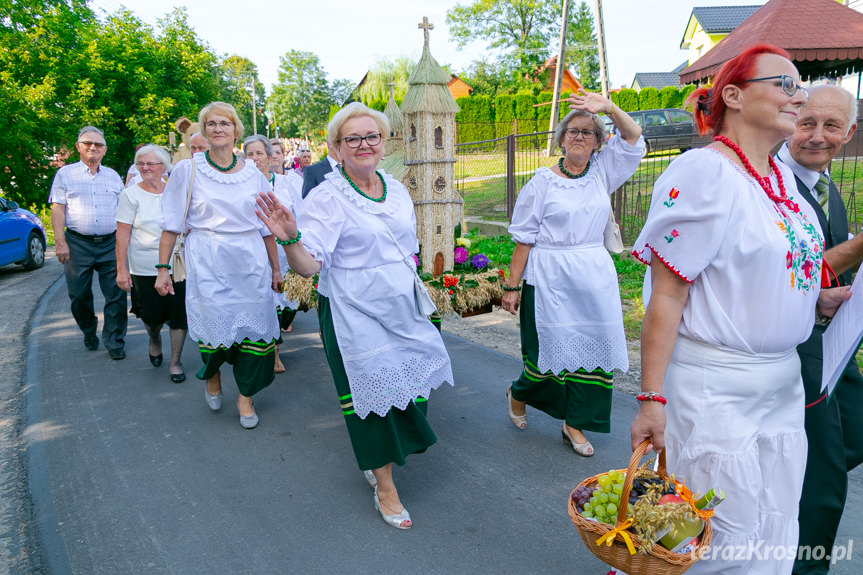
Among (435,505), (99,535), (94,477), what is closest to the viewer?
(99,535)

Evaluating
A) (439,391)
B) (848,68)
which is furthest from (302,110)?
(439,391)

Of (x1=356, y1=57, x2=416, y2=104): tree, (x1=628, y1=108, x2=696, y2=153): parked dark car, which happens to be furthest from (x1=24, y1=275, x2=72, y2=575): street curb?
(x1=356, y1=57, x2=416, y2=104): tree

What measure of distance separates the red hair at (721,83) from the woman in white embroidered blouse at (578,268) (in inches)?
69.4

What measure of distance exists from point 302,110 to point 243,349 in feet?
251

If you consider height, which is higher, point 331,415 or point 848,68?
point 848,68

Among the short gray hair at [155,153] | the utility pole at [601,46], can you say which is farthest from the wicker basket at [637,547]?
the utility pole at [601,46]

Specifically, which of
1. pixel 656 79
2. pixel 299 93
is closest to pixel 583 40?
pixel 656 79

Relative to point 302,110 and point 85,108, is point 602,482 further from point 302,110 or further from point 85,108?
point 302,110

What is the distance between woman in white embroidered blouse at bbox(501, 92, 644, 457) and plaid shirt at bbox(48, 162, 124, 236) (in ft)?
15.8

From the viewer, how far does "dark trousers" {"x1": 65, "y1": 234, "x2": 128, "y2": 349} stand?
6.82m

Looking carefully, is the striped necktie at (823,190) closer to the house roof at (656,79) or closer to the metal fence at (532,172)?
the metal fence at (532,172)

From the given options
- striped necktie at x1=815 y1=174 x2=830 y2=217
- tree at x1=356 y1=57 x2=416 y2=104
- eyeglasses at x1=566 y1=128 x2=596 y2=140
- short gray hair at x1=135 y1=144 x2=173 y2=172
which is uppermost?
tree at x1=356 y1=57 x2=416 y2=104

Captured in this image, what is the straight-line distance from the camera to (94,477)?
4098mm

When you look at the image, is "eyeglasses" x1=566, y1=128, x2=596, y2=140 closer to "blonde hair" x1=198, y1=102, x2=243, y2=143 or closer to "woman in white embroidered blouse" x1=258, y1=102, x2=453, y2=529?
"woman in white embroidered blouse" x1=258, y1=102, x2=453, y2=529
